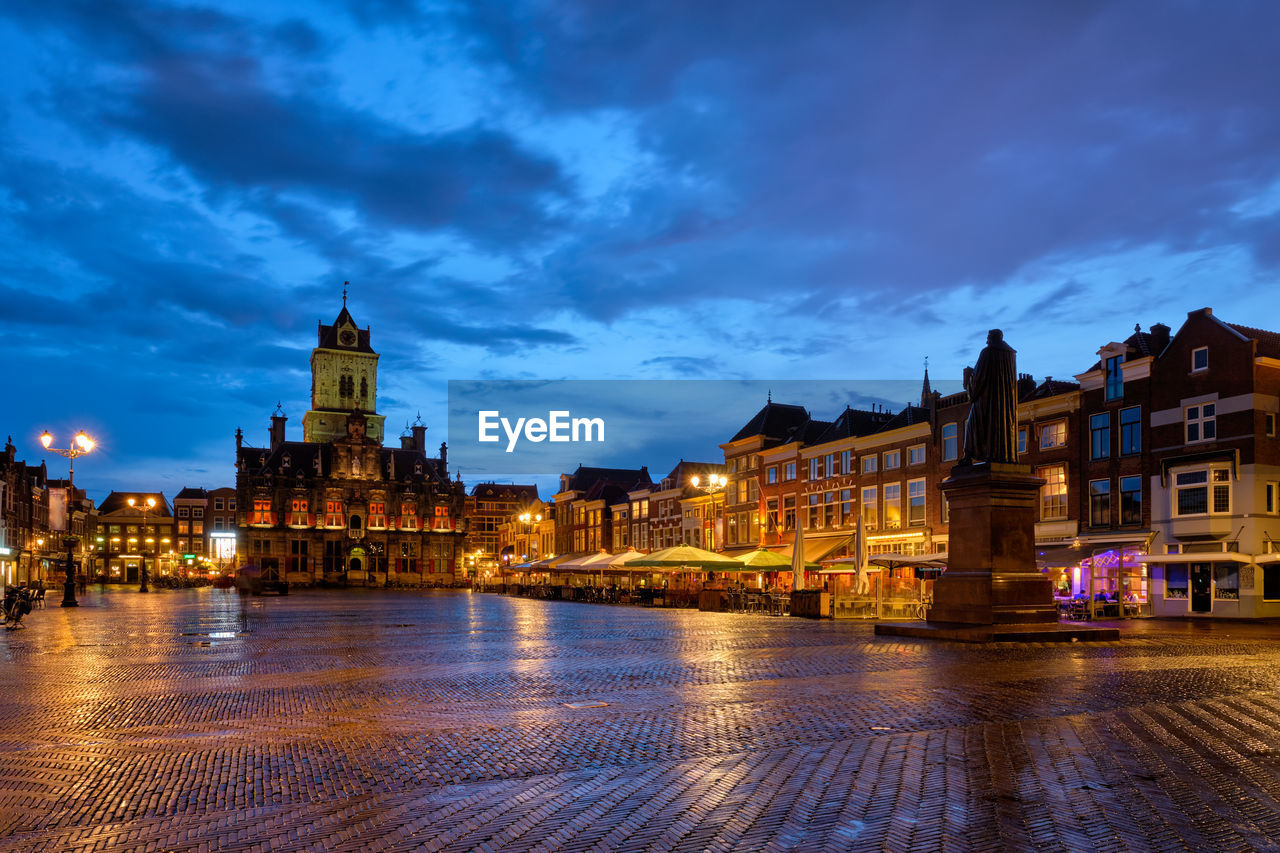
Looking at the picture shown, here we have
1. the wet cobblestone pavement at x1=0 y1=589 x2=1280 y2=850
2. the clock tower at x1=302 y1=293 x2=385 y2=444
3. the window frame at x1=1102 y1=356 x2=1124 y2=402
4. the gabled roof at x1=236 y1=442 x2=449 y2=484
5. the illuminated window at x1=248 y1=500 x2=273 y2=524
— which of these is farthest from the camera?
the clock tower at x1=302 y1=293 x2=385 y2=444

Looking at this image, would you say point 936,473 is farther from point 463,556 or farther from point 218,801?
point 463,556

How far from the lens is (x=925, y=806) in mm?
6367

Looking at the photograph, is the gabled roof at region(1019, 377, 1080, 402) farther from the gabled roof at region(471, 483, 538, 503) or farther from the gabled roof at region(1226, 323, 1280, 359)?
the gabled roof at region(471, 483, 538, 503)

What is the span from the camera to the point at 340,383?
132875 millimetres

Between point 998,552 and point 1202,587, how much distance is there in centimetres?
1826

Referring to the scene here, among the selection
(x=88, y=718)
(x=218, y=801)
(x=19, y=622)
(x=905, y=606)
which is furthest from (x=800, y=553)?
(x=218, y=801)

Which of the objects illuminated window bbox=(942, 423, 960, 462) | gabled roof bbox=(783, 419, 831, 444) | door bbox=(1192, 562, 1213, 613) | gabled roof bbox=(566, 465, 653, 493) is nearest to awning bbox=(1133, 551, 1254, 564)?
door bbox=(1192, 562, 1213, 613)

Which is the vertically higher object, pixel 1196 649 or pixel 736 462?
pixel 736 462

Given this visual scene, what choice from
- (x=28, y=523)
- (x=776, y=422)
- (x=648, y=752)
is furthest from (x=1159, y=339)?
(x=28, y=523)

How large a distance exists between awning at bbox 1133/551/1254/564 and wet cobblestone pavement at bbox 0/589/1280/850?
54.1 feet

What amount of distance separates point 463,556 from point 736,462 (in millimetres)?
70631

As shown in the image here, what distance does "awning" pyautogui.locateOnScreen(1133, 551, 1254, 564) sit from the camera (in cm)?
3042

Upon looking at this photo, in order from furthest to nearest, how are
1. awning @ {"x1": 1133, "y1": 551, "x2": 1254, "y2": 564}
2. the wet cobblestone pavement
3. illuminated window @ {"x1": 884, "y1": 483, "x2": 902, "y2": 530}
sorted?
illuminated window @ {"x1": 884, "y1": 483, "x2": 902, "y2": 530}, awning @ {"x1": 1133, "y1": 551, "x2": 1254, "y2": 564}, the wet cobblestone pavement

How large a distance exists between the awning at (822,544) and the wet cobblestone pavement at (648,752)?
30.8m
